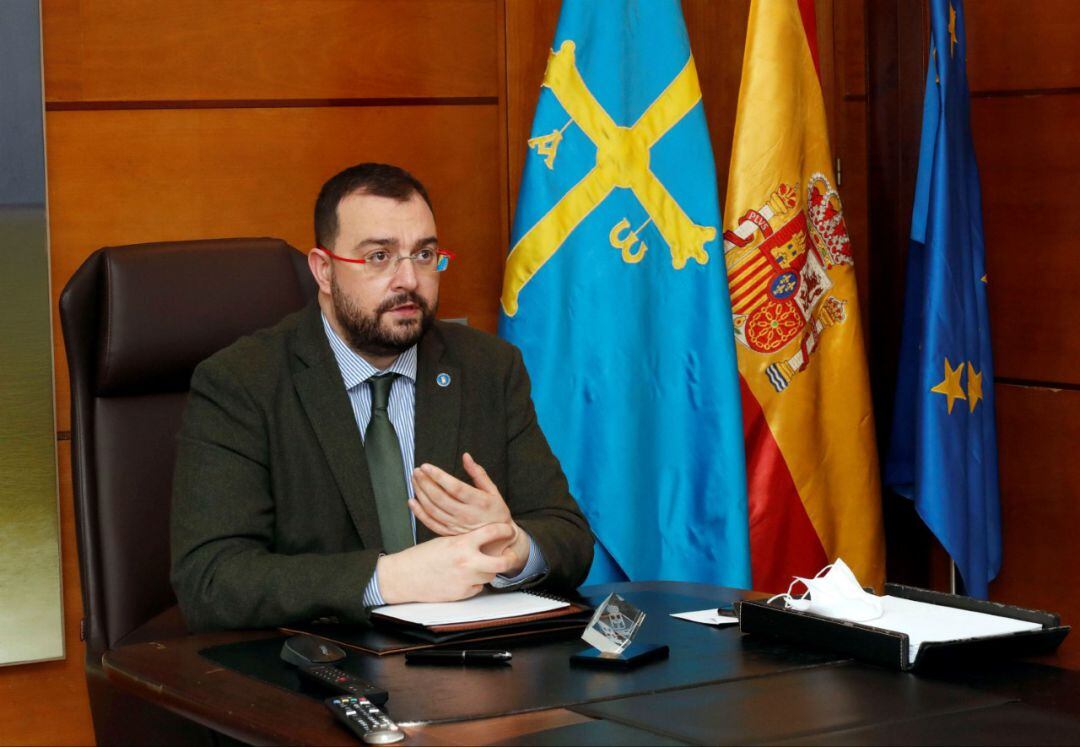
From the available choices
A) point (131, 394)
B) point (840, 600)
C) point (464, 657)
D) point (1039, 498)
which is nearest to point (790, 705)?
point (840, 600)

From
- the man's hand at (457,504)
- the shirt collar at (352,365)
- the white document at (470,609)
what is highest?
the shirt collar at (352,365)

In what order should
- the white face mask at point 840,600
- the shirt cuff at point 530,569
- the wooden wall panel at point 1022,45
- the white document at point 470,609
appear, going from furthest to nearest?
the wooden wall panel at point 1022,45
the shirt cuff at point 530,569
the white document at point 470,609
the white face mask at point 840,600

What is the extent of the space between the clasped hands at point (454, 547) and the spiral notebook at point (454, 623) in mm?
26

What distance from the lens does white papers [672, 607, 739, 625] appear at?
1885 millimetres

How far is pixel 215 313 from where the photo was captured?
8.06 feet

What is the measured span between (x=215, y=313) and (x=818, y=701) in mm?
1381

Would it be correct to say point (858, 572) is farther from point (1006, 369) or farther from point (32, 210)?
point (32, 210)

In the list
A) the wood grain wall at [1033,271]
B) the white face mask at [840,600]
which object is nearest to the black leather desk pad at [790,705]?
the white face mask at [840,600]

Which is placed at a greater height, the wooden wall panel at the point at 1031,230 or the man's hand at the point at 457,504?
the wooden wall panel at the point at 1031,230

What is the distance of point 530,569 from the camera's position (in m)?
2.19

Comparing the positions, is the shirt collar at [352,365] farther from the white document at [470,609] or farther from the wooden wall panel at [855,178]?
the wooden wall panel at [855,178]

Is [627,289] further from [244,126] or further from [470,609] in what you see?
[470,609]

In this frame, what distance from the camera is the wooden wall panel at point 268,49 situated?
10.2 feet

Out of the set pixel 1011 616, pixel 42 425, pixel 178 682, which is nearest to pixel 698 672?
pixel 1011 616
